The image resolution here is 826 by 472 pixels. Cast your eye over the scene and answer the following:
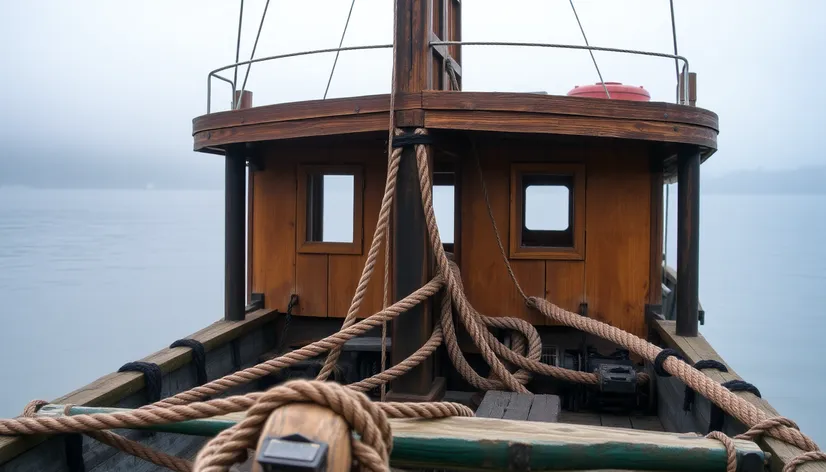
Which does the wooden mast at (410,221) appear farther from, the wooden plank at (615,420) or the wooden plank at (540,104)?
the wooden plank at (615,420)

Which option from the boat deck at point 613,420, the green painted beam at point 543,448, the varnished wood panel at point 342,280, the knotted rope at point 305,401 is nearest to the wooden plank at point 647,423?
the boat deck at point 613,420

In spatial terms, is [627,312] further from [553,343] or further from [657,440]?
[657,440]

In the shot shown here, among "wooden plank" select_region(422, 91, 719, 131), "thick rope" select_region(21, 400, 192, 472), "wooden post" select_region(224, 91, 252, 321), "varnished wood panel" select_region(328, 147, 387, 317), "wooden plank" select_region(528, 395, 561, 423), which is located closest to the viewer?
"thick rope" select_region(21, 400, 192, 472)

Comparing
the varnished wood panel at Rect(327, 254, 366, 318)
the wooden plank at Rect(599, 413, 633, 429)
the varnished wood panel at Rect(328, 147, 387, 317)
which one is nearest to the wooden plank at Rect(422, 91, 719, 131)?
the varnished wood panel at Rect(328, 147, 387, 317)

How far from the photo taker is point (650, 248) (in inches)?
218

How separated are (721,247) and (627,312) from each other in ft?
226

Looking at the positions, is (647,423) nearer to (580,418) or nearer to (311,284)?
(580,418)

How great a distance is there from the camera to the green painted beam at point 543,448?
2197 mm

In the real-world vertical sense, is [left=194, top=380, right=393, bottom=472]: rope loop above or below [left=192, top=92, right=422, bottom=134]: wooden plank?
below

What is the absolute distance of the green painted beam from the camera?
220 centimetres

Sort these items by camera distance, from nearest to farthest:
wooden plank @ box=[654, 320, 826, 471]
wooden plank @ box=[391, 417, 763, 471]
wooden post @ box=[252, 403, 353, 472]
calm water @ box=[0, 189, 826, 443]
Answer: wooden post @ box=[252, 403, 353, 472] → wooden plank @ box=[391, 417, 763, 471] → wooden plank @ box=[654, 320, 826, 471] → calm water @ box=[0, 189, 826, 443]

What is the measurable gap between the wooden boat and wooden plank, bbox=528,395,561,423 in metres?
0.02

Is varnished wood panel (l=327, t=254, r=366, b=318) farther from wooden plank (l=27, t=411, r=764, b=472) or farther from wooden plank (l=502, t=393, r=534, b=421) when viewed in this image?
wooden plank (l=27, t=411, r=764, b=472)

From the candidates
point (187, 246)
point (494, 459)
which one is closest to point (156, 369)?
point (494, 459)
